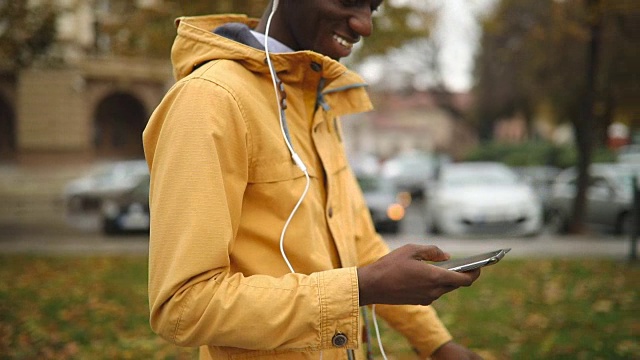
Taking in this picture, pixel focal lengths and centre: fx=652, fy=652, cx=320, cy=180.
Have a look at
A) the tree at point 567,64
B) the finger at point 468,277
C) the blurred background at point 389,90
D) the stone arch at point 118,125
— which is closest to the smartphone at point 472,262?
the finger at point 468,277

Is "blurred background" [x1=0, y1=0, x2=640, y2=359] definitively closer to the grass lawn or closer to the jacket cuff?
the grass lawn

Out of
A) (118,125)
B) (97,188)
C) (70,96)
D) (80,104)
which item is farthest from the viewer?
(118,125)

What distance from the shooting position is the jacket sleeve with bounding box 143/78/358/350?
1.34m

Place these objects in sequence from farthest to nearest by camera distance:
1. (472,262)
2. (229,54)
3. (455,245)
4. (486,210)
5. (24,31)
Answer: (486,210) → (24,31) → (455,245) → (229,54) → (472,262)

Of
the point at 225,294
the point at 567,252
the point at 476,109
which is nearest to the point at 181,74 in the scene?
the point at 225,294

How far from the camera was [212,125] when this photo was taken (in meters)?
1.39

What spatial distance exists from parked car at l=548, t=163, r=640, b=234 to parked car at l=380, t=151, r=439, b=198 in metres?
9.34

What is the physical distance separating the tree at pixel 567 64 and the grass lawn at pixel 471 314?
14.4ft

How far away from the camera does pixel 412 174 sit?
25406 mm

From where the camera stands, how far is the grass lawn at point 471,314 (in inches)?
215

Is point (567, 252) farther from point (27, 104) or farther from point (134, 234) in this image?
point (27, 104)

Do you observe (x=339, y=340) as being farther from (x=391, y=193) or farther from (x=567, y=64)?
(x=567, y=64)

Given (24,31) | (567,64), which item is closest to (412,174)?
(567,64)

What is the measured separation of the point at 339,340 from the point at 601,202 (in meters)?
13.6
